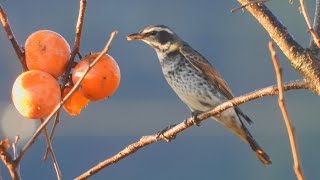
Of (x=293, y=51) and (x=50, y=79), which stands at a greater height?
(x=293, y=51)

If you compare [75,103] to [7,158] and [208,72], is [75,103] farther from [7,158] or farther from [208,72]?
[208,72]

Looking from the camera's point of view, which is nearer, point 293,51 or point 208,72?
point 293,51

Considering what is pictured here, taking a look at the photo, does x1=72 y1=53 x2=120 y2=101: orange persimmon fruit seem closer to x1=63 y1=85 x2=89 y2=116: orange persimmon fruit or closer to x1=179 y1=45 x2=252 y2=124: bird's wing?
x1=63 y1=85 x2=89 y2=116: orange persimmon fruit

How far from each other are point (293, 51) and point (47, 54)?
1.66 feet

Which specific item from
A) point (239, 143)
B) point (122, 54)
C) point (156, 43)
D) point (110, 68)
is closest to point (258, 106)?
point (239, 143)

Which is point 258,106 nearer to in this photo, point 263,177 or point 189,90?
point 263,177

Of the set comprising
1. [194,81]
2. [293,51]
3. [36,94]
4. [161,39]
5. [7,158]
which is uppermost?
[161,39]

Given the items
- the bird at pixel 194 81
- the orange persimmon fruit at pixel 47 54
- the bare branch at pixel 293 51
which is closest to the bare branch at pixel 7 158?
the orange persimmon fruit at pixel 47 54

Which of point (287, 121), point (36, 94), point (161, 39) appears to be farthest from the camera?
point (161, 39)

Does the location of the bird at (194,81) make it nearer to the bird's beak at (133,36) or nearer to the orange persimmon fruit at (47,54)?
the bird's beak at (133,36)

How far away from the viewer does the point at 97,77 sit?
190 centimetres

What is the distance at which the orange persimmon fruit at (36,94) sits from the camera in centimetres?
177

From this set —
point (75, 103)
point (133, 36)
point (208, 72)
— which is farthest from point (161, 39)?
point (75, 103)

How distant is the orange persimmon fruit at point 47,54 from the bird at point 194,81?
178cm
